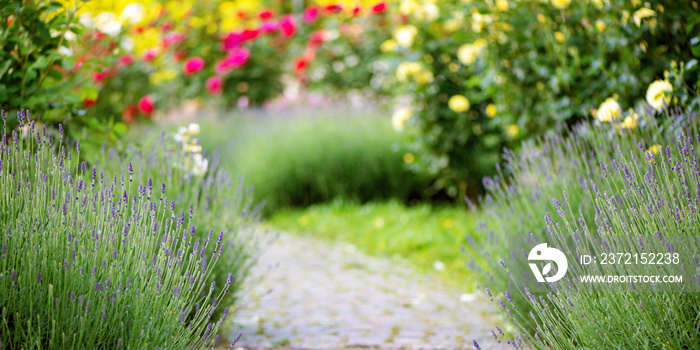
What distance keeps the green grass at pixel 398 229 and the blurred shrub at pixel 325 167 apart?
278mm

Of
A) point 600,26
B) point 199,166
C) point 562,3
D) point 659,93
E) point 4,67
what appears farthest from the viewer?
point 562,3

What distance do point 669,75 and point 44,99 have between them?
9.18ft

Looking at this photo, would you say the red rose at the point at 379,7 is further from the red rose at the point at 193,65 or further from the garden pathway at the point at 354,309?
the garden pathway at the point at 354,309

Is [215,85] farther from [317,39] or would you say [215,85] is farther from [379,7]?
[379,7]

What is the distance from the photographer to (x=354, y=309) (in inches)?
141

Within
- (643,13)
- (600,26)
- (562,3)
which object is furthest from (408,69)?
(643,13)

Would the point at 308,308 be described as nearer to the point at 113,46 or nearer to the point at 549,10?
the point at 113,46

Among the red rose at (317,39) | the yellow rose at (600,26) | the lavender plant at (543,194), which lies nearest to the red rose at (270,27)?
the red rose at (317,39)

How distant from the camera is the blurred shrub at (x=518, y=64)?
3.32 meters

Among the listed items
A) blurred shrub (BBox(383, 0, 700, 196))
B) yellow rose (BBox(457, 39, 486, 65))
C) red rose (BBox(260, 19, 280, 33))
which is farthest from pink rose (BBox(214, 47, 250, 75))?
yellow rose (BBox(457, 39, 486, 65))

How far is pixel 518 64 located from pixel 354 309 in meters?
1.97

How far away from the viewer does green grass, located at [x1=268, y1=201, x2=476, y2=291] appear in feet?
15.3

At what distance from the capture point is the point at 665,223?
1829mm

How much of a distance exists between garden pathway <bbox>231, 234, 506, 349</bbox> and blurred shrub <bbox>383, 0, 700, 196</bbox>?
133 cm
